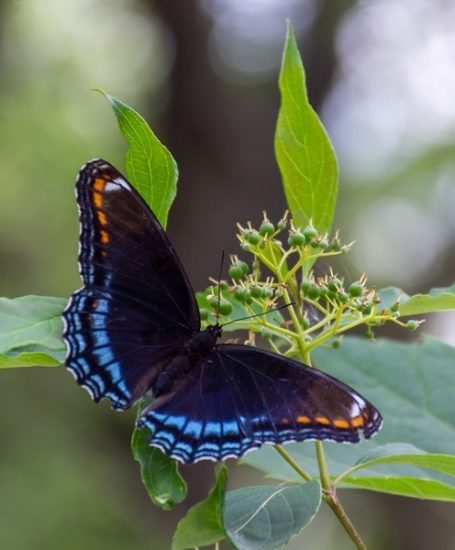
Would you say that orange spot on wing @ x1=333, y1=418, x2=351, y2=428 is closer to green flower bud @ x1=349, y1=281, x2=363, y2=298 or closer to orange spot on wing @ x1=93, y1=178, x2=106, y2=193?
green flower bud @ x1=349, y1=281, x2=363, y2=298

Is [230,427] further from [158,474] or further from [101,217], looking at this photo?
→ [101,217]

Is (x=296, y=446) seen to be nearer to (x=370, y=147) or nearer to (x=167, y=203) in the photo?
(x=167, y=203)

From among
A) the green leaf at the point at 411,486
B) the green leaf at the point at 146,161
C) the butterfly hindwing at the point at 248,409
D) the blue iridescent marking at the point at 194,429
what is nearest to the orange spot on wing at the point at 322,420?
the butterfly hindwing at the point at 248,409

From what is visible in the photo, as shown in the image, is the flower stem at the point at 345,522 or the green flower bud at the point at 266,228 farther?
the green flower bud at the point at 266,228

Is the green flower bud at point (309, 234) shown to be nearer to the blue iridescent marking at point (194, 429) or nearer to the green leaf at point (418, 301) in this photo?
the green leaf at point (418, 301)

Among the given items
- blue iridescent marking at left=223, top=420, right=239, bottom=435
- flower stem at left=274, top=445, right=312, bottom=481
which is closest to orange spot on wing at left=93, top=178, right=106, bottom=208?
blue iridescent marking at left=223, top=420, right=239, bottom=435

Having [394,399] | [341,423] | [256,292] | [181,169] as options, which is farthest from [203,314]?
[181,169]

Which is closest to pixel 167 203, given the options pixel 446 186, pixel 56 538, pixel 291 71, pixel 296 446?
pixel 291 71
